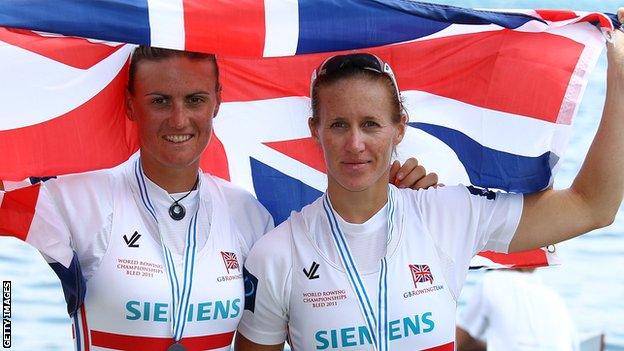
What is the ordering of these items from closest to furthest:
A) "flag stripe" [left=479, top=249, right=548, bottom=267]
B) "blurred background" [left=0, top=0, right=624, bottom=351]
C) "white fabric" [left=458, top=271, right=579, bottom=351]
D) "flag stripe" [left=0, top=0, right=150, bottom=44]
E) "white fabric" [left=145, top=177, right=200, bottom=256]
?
"flag stripe" [left=0, top=0, right=150, bottom=44] < "white fabric" [left=145, top=177, right=200, bottom=256] < "flag stripe" [left=479, top=249, right=548, bottom=267] < "white fabric" [left=458, top=271, right=579, bottom=351] < "blurred background" [left=0, top=0, right=624, bottom=351]

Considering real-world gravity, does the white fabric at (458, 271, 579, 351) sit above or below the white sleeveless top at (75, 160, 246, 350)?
below

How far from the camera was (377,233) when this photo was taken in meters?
3.52

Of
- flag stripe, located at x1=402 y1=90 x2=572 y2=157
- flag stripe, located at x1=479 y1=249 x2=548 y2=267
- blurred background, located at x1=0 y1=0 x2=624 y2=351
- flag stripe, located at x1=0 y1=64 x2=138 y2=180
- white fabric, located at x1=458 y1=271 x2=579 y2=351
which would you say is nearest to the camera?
flag stripe, located at x1=0 y1=64 x2=138 y2=180

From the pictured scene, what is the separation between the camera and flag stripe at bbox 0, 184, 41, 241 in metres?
3.48

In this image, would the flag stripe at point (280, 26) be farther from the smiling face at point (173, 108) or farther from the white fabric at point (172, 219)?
the white fabric at point (172, 219)

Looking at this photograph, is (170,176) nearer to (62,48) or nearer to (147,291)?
(147,291)

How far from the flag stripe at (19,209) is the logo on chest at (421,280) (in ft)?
3.56

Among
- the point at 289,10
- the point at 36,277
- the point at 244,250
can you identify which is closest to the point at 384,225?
the point at 244,250

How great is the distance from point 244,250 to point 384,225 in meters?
0.44

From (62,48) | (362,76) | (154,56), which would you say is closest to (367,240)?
(362,76)

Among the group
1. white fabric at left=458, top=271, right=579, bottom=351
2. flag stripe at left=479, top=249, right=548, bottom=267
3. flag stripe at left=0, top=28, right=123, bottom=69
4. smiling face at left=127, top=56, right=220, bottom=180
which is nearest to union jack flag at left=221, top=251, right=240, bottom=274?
smiling face at left=127, top=56, right=220, bottom=180

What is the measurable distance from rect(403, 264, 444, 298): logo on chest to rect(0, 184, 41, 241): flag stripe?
1.09 m

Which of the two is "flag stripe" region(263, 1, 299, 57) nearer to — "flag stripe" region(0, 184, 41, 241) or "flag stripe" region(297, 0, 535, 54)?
"flag stripe" region(297, 0, 535, 54)

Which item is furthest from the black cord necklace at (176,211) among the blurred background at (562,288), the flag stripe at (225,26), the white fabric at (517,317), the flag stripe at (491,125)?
the blurred background at (562,288)
